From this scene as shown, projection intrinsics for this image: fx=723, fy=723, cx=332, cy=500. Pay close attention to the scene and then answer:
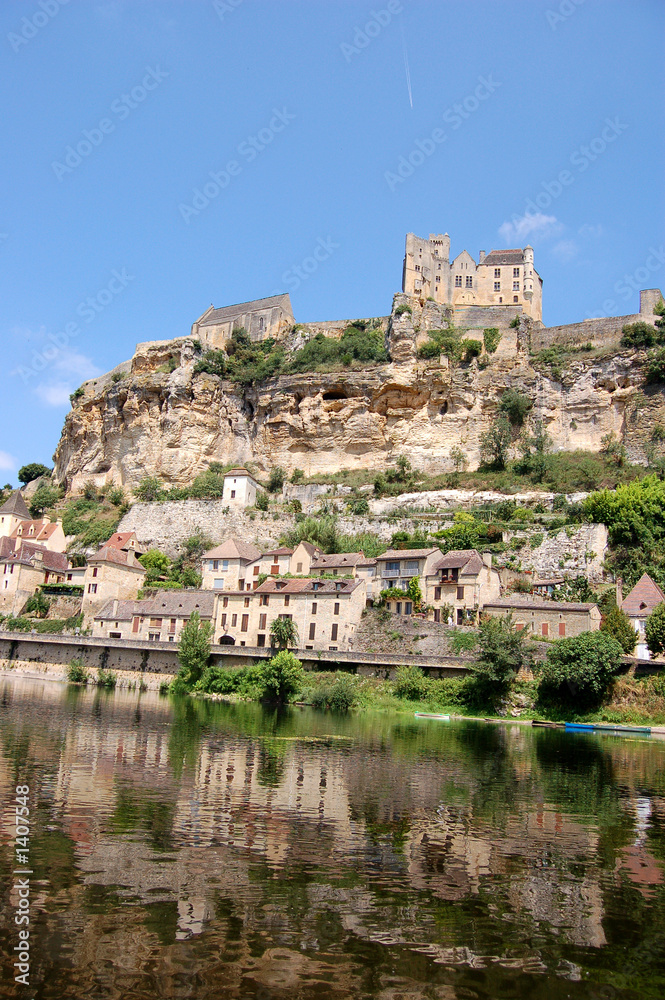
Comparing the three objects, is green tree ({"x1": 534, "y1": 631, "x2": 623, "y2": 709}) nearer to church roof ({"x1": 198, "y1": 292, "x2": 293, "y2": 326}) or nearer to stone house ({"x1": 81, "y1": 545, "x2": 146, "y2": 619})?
stone house ({"x1": 81, "y1": 545, "x2": 146, "y2": 619})

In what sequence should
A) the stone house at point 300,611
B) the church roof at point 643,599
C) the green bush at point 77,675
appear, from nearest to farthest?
the church roof at point 643,599 < the stone house at point 300,611 < the green bush at point 77,675

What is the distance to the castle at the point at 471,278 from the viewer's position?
255 feet

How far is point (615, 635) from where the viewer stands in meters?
36.5

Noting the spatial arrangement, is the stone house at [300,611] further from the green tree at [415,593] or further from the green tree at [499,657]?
the green tree at [499,657]

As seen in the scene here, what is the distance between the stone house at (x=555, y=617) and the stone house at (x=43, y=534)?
40715 mm

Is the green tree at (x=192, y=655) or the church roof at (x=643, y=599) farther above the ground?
the church roof at (x=643, y=599)

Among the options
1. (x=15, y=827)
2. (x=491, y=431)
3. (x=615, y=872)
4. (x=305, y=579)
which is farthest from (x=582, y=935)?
(x=491, y=431)

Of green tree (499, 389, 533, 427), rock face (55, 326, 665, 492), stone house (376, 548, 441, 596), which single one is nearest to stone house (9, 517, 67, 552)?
rock face (55, 326, 665, 492)

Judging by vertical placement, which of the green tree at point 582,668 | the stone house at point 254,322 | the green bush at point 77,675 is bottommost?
the green bush at point 77,675

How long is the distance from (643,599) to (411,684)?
45.8 feet

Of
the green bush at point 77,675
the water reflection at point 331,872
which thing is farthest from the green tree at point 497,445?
the water reflection at point 331,872

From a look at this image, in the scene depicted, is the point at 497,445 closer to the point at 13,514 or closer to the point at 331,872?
the point at 13,514

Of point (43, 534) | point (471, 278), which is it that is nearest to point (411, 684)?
point (43, 534)

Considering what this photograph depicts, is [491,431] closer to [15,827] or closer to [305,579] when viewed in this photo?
[305,579]
